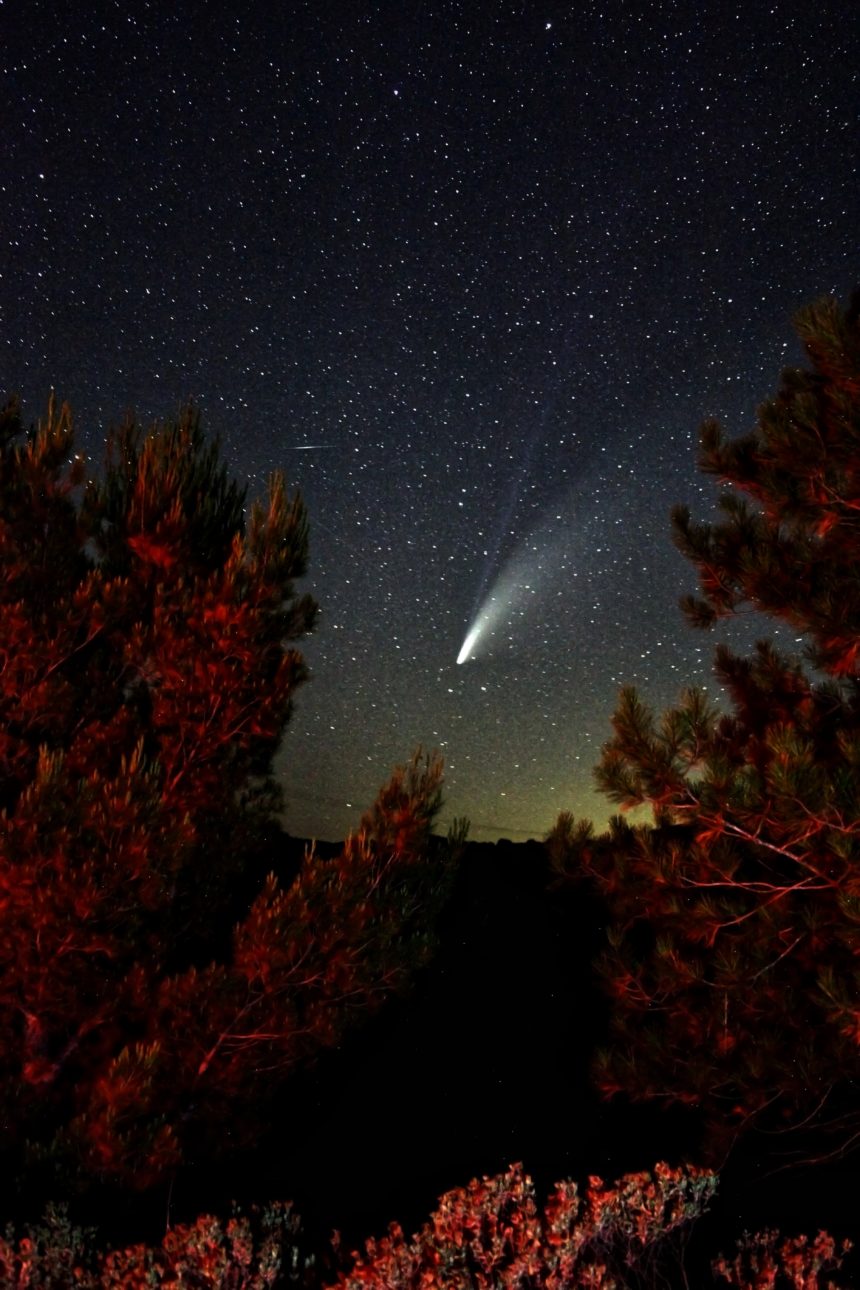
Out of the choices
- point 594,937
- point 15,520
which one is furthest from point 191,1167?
point 594,937

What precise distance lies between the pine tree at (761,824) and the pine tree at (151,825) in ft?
4.01

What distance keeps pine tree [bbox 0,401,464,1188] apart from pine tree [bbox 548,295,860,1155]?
4.01 feet

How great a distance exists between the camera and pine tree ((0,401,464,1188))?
4324mm

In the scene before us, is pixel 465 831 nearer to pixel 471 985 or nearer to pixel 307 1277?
pixel 307 1277

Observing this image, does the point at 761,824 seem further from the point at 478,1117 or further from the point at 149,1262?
the point at 478,1117

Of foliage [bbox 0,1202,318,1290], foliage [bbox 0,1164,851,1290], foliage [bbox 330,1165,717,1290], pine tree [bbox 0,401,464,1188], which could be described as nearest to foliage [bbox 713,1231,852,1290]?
foliage [bbox 0,1164,851,1290]

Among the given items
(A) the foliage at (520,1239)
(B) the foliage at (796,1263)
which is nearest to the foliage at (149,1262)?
(A) the foliage at (520,1239)

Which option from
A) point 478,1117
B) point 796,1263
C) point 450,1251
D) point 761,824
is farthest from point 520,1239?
point 478,1117

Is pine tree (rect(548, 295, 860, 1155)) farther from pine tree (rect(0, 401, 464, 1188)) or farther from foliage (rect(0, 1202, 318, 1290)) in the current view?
foliage (rect(0, 1202, 318, 1290))

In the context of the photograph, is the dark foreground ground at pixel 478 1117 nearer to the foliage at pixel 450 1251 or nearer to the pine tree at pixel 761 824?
the pine tree at pixel 761 824

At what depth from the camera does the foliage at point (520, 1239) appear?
3250mm

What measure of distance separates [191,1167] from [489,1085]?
2881 mm

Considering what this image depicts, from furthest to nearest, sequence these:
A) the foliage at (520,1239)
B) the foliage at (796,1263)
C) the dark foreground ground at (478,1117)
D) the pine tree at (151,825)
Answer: the dark foreground ground at (478,1117) < the pine tree at (151,825) < the foliage at (796,1263) < the foliage at (520,1239)

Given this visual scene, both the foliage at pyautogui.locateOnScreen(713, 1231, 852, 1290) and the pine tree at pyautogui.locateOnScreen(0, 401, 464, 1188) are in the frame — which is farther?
the pine tree at pyautogui.locateOnScreen(0, 401, 464, 1188)
